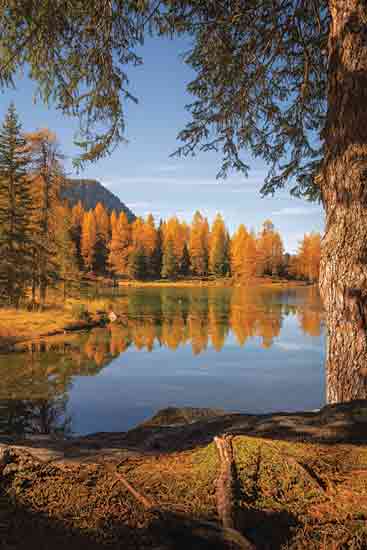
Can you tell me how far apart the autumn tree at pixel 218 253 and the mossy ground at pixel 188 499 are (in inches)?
2936

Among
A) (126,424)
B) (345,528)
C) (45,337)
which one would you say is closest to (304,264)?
(45,337)

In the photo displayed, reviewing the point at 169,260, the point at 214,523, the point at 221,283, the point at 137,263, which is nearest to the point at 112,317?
the point at 214,523

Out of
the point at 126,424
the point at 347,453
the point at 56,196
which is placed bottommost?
the point at 126,424

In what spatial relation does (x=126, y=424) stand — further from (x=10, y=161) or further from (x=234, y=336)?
(x=10, y=161)

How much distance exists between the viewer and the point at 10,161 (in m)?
24.0

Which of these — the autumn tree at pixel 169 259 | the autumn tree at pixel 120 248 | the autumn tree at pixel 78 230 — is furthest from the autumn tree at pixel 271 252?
the autumn tree at pixel 78 230

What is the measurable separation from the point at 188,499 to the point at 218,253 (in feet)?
247

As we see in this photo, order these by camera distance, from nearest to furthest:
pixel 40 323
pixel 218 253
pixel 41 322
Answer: pixel 40 323 < pixel 41 322 < pixel 218 253

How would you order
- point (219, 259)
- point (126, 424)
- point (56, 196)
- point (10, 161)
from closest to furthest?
point (126, 424)
point (10, 161)
point (56, 196)
point (219, 259)

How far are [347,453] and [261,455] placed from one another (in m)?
0.58

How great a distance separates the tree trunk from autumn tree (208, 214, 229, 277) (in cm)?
7235

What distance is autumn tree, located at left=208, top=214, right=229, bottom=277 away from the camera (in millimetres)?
76125

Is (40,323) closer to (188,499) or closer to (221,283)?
(188,499)

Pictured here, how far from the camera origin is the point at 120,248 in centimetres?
7525
